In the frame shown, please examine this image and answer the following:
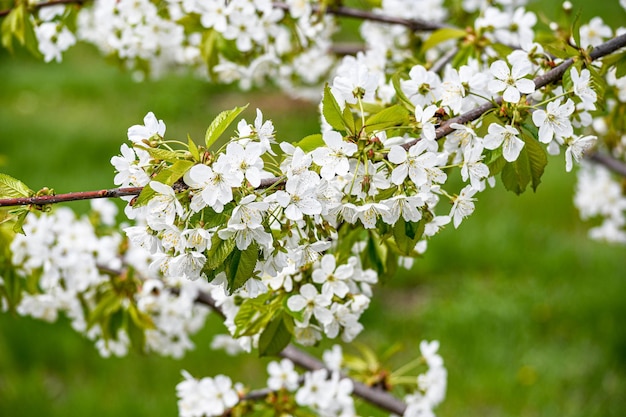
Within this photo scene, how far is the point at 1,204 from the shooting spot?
1037 mm

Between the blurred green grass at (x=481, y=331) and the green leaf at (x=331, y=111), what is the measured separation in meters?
2.02

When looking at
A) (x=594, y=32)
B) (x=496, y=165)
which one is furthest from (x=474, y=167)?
(x=594, y=32)

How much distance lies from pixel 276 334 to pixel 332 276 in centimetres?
15

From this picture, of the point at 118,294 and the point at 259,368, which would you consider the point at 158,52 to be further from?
the point at 259,368

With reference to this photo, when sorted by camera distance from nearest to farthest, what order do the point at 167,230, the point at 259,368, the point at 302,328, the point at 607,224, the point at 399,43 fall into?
the point at 167,230
the point at 302,328
the point at 399,43
the point at 607,224
the point at 259,368

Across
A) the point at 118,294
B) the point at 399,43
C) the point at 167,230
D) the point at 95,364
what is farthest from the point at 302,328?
the point at 95,364

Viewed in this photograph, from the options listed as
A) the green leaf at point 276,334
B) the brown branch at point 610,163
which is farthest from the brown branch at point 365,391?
the brown branch at point 610,163

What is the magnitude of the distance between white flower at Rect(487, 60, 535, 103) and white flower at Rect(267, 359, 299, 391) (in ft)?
3.23

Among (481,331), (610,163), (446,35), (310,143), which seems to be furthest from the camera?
(481,331)

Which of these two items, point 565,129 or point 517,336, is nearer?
point 565,129

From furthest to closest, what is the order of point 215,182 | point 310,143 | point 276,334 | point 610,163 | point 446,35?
point 610,163
point 446,35
point 276,334
point 310,143
point 215,182

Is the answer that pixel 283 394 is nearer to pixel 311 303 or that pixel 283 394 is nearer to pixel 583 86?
pixel 311 303

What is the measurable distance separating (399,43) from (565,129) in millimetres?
1217

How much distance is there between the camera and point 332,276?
1319mm
